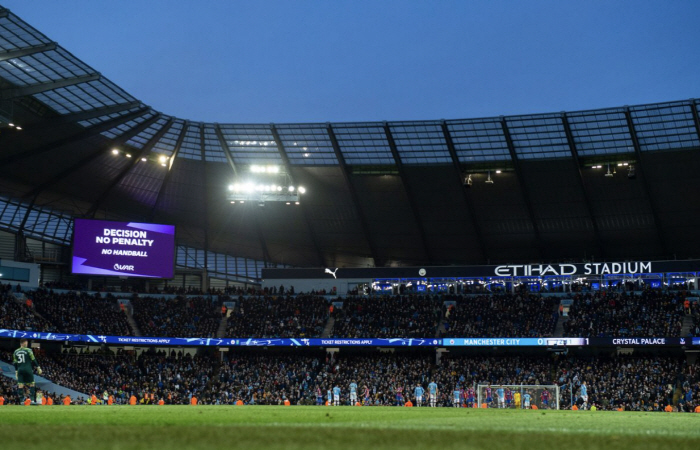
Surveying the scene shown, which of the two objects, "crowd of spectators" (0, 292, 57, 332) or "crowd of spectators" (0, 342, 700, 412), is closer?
"crowd of spectators" (0, 342, 700, 412)

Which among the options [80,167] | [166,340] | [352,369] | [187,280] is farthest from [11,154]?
[352,369]

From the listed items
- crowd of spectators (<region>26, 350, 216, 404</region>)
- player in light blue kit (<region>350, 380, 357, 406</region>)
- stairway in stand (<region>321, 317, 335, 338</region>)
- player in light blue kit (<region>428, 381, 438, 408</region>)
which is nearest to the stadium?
player in light blue kit (<region>350, 380, 357, 406</region>)

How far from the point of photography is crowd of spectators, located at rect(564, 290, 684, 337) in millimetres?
49594

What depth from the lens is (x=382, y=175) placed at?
183ft

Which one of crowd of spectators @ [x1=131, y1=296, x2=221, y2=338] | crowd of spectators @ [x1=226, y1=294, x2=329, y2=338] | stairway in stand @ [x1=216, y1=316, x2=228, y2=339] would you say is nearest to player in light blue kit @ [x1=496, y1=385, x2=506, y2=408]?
crowd of spectators @ [x1=226, y1=294, x2=329, y2=338]

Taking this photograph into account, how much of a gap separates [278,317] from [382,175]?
13956mm

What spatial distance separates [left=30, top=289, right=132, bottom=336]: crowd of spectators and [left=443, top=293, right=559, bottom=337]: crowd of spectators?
25110 mm

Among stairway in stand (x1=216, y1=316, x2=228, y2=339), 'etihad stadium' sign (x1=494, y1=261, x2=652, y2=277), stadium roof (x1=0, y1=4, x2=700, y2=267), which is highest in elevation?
stadium roof (x1=0, y1=4, x2=700, y2=267)

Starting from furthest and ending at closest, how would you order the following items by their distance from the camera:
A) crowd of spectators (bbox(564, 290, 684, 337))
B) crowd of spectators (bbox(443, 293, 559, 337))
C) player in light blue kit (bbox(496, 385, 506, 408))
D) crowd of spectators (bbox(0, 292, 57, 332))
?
1. crowd of spectators (bbox(443, 293, 559, 337))
2. crowd of spectators (bbox(0, 292, 57, 332))
3. crowd of spectators (bbox(564, 290, 684, 337))
4. player in light blue kit (bbox(496, 385, 506, 408))

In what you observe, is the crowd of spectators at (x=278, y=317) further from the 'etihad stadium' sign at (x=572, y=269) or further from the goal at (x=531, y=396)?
the goal at (x=531, y=396)

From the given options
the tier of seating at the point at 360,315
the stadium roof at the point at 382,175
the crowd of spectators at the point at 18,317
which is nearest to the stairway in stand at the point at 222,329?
the tier of seating at the point at 360,315

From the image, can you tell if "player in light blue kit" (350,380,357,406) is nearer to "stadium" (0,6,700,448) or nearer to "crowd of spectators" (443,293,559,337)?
"stadium" (0,6,700,448)

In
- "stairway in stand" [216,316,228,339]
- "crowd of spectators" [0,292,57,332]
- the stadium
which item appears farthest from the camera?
"stairway in stand" [216,316,228,339]

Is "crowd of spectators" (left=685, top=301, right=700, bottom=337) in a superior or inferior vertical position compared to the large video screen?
inferior
